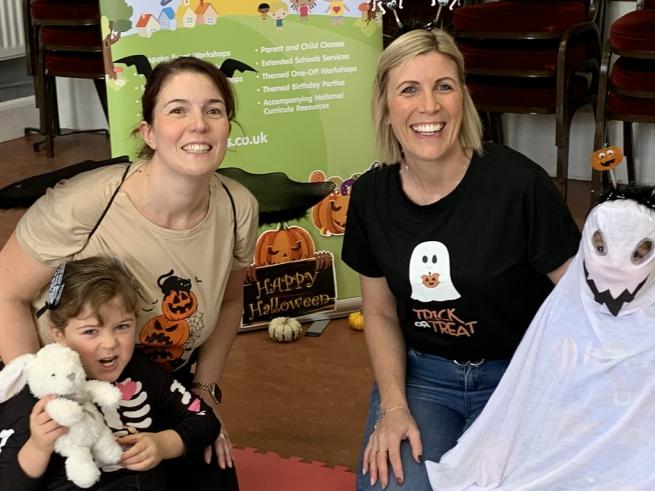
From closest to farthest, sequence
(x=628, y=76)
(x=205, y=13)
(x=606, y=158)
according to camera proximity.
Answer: (x=606, y=158) < (x=205, y=13) < (x=628, y=76)

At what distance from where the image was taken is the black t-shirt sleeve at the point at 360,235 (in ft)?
6.35

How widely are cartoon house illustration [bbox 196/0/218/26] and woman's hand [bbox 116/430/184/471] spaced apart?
143cm

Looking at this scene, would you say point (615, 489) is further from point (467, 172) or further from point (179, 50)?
point (179, 50)

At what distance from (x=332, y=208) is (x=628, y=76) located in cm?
125

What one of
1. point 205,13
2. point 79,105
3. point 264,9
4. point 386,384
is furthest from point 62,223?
point 79,105

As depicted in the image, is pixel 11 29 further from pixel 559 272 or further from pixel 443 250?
pixel 559 272

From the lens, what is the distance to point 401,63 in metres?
1.82

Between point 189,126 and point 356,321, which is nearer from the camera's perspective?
point 189,126

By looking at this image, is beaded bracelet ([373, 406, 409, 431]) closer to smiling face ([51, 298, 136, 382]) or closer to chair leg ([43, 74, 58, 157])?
smiling face ([51, 298, 136, 382])

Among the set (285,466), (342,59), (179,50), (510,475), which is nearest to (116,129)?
(179,50)

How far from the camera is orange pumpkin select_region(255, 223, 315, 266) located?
2.96 metres

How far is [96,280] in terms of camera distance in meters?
1.67

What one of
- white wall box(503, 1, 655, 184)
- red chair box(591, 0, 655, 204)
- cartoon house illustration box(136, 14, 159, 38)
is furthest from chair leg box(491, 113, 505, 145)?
cartoon house illustration box(136, 14, 159, 38)

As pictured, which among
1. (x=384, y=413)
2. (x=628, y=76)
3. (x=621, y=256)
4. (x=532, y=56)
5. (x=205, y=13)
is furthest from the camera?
(x=532, y=56)
